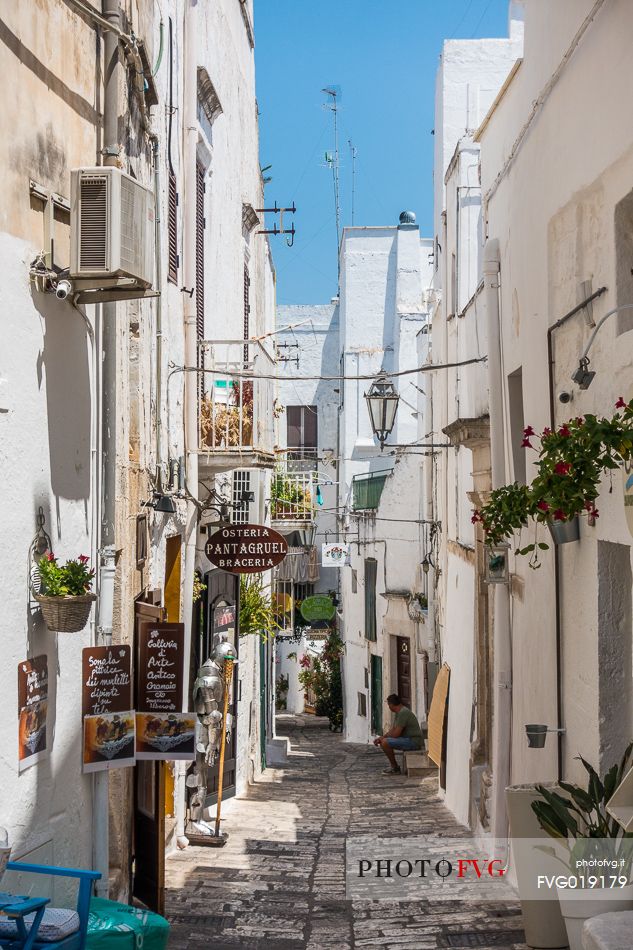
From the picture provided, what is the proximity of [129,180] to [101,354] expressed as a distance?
141 centimetres

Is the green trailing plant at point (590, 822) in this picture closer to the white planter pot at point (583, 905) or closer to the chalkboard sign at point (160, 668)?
the white planter pot at point (583, 905)

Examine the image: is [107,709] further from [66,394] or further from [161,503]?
[161,503]

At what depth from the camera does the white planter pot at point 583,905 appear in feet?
17.2

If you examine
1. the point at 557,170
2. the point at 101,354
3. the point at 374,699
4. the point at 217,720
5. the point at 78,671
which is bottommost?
the point at 374,699

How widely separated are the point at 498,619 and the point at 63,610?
15.8ft

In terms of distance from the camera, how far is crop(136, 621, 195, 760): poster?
7.69 meters

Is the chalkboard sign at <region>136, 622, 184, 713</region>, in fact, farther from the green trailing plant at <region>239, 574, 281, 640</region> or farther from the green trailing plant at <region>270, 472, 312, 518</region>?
the green trailing plant at <region>270, 472, 312, 518</region>

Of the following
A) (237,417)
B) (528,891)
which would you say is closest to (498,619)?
(528,891)

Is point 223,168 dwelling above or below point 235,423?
above

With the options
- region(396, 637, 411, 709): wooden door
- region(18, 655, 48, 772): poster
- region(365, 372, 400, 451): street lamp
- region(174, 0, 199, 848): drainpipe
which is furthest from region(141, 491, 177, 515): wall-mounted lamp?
region(396, 637, 411, 709): wooden door

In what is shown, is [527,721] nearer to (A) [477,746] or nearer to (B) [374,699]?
(A) [477,746]

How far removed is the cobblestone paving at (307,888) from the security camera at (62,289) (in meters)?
4.24

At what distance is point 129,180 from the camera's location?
6117mm

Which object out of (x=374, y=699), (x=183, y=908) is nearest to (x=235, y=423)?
(x=183, y=908)
